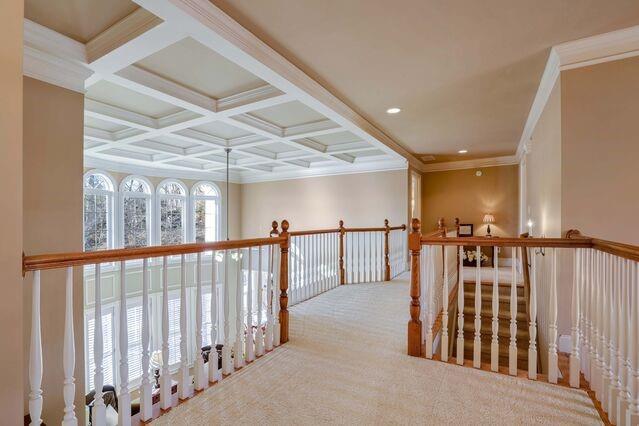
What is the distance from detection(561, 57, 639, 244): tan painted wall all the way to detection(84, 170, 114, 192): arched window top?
8243 millimetres

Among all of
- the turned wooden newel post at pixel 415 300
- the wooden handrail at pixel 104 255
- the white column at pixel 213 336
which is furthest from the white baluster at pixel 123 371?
the turned wooden newel post at pixel 415 300

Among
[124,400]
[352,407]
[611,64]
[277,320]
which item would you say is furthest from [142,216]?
[611,64]

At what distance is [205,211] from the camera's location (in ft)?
30.4

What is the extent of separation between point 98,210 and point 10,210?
22.5ft

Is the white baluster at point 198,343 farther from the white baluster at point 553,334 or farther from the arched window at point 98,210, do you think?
the arched window at point 98,210

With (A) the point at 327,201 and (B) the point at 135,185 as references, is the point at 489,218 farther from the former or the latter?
(B) the point at 135,185

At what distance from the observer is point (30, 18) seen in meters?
2.26

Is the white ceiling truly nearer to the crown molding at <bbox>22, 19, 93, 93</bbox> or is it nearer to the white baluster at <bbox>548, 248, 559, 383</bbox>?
the crown molding at <bbox>22, 19, 93, 93</bbox>

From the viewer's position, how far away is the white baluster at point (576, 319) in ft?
6.53

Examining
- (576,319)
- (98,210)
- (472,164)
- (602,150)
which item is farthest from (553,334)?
(98,210)

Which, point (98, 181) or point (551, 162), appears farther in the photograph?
point (98, 181)

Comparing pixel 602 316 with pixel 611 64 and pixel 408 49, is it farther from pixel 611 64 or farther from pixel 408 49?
pixel 408 49

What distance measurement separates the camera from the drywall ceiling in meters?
2.16

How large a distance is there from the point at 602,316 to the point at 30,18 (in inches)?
170
